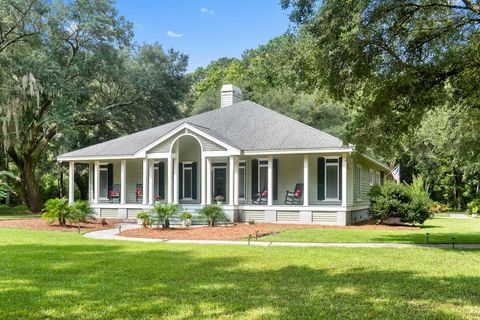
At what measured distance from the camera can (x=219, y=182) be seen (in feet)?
70.5

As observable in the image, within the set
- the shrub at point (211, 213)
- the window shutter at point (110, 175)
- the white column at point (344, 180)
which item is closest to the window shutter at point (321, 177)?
the white column at point (344, 180)

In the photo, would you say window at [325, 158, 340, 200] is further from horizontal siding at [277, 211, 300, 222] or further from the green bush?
horizontal siding at [277, 211, 300, 222]

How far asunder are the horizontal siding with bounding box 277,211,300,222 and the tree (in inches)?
298

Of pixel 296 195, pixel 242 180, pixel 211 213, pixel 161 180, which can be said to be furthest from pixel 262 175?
pixel 161 180

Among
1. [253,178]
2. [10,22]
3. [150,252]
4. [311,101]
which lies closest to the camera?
[150,252]

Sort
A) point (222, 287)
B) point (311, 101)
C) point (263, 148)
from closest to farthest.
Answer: point (222, 287) → point (263, 148) → point (311, 101)

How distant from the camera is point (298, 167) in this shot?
20.5m

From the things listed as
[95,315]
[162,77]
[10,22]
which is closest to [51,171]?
[162,77]

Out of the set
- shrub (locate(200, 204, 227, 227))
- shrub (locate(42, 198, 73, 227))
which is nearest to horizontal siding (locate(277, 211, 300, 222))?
shrub (locate(200, 204, 227, 227))

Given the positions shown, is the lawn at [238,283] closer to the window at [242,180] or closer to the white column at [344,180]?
the white column at [344,180]

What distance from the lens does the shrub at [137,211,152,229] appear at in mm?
16266

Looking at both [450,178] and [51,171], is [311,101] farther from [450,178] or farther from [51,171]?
[51,171]

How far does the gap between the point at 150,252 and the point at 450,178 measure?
33.3 m

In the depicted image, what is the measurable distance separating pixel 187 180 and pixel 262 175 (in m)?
3.83
